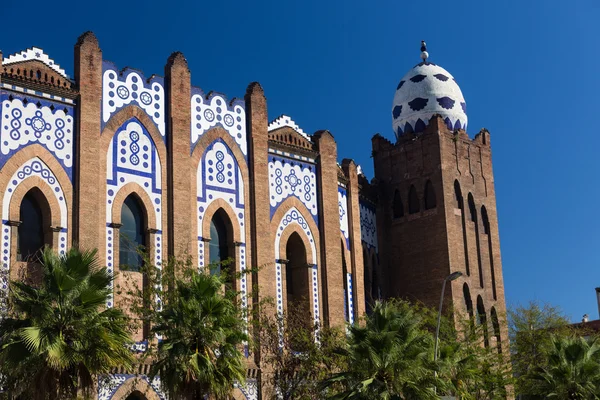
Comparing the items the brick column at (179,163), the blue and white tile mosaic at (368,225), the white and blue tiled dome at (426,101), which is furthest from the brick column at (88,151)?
the white and blue tiled dome at (426,101)

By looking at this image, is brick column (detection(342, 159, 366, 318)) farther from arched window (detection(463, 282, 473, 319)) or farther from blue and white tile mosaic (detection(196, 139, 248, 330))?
blue and white tile mosaic (detection(196, 139, 248, 330))

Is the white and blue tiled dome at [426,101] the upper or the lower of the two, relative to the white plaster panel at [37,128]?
upper

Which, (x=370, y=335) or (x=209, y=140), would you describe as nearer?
(x=370, y=335)

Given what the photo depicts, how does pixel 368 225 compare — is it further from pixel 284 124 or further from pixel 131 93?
pixel 131 93

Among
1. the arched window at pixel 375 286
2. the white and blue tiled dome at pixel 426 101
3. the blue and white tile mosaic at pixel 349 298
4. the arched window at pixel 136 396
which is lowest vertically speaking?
the arched window at pixel 136 396

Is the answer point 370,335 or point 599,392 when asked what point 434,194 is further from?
point 370,335

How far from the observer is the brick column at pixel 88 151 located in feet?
86.4

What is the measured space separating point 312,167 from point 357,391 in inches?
454

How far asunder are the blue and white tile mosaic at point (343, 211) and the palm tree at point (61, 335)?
15755 mm

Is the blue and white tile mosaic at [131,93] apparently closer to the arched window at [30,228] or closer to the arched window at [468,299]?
the arched window at [30,228]

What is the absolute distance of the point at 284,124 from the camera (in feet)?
109

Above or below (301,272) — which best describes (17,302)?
below

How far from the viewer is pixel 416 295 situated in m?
37.0

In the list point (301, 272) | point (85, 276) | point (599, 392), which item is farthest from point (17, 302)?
point (599, 392)
